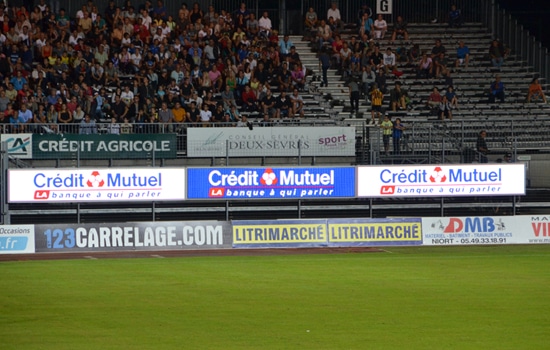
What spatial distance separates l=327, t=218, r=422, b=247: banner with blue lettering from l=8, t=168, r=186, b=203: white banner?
4.62 m

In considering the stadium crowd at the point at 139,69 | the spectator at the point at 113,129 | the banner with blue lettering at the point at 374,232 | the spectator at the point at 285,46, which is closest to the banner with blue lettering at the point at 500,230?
the banner with blue lettering at the point at 374,232

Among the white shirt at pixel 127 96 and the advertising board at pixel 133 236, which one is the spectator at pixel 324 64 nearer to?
the white shirt at pixel 127 96

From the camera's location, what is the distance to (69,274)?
2367 cm

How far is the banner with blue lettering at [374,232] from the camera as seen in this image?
2994cm

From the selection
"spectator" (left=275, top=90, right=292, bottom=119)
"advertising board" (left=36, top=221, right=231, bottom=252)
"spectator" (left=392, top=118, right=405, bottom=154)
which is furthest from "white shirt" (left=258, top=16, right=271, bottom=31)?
"advertising board" (left=36, top=221, right=231, bottom=252)

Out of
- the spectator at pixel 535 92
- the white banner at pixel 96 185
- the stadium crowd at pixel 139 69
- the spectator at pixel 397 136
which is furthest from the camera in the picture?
the spectator at pixel 535 92

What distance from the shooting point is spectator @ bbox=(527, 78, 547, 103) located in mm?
40531

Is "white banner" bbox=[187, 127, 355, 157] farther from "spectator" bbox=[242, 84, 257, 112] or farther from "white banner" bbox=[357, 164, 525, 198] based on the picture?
"spectator" bbox=[242, 84, 257, 112]

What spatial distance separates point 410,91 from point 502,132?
578cm

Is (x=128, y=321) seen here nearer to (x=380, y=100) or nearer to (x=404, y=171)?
(x=404, y=171)

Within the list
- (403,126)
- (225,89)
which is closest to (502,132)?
(403,126)

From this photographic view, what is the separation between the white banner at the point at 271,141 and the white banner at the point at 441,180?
2.54 m

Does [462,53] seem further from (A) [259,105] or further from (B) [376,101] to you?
(A) [259,105]

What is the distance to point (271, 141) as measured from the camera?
3300cm
